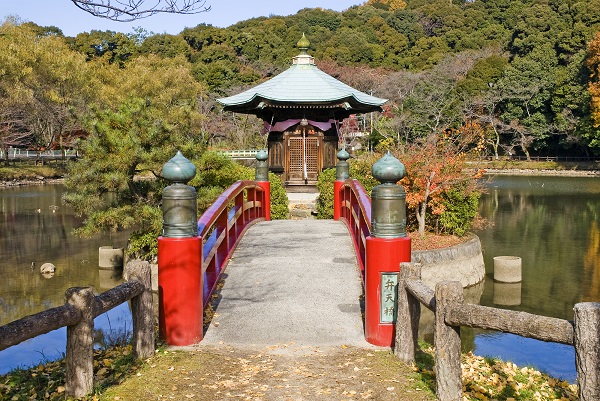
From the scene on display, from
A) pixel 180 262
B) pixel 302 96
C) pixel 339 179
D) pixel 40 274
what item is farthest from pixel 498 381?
pixel 302 96

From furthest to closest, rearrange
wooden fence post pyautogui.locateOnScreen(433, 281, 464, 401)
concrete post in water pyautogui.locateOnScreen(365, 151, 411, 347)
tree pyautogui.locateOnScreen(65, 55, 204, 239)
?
tree pyautogui.locateOnScreen(65, 55, 204, 239), concrete post in water pyautogui.locateOnScreen(365, 151, 411, 347), wooden fence post pyautogui.locateOnScreen(433, 281, 464, 401)

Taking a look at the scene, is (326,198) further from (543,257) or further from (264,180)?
(543,257)

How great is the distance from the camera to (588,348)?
13.0 ft

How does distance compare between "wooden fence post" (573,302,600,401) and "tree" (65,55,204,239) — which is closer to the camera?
"wooden fence post" (573,302,600,401)

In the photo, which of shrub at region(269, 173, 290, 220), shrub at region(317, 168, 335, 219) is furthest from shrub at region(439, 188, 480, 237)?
shrub at region(269, 173, 290, 220)

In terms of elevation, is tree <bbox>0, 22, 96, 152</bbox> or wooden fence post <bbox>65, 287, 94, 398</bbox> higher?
tree <bbox>0, 22, 96, 152</bbox>

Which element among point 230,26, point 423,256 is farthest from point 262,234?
point 230,26

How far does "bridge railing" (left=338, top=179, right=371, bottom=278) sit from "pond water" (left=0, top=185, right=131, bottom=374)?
3631 millimetres

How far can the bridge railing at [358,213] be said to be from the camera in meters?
8.10

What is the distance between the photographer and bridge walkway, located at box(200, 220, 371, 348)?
6535 mm

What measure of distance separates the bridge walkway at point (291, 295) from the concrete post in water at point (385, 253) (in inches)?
13.7

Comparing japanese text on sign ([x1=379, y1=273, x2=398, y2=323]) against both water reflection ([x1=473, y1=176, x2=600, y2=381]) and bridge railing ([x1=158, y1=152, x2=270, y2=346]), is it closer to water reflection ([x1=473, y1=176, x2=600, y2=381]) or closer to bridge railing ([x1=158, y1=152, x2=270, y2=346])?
bridge railing ([x1=158, y1=152, x2=270, y2=346])

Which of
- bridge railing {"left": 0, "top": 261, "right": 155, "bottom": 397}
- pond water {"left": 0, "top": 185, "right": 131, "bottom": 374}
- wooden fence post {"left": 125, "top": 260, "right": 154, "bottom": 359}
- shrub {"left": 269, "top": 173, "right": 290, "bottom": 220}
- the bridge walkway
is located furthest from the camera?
shrub {"left": 269, "top": 173, "right": 290, "bottom": 220}

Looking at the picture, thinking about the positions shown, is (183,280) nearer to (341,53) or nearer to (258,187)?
(258,187)
